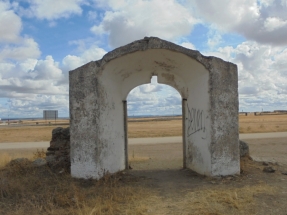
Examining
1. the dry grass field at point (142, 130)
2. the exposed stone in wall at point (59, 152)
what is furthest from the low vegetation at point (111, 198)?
the dry grass field at point (142, 130)

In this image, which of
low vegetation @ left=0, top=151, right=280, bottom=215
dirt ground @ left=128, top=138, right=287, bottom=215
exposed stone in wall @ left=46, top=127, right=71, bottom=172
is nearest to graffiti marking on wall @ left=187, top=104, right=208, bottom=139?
dirt ground @ left=128, top=138, right=287, bottom=215

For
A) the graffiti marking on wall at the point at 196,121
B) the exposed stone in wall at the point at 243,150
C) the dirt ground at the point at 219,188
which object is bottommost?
the dirt ground at the point at 219,188

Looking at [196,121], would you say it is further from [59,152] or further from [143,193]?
[59,152]

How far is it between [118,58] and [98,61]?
0.49 m

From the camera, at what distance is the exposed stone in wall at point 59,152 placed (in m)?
8.16

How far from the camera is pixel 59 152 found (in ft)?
28.0

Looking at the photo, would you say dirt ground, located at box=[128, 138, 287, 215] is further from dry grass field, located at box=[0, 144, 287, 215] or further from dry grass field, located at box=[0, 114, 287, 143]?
dry grass field, located at box=[0, 114, 287, 143]

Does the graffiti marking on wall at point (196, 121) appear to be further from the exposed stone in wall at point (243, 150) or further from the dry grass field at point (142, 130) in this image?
the dry grass field at point (142, 130)

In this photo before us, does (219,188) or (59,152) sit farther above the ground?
(59,152)

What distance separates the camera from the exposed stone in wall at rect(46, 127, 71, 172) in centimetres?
816

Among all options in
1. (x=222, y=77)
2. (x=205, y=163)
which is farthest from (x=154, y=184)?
(x=222, y=77)

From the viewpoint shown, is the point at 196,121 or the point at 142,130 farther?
the point at 142,130

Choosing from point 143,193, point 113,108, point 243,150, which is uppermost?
point 113,108

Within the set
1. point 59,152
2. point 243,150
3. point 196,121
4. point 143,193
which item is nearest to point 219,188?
point 143,193
